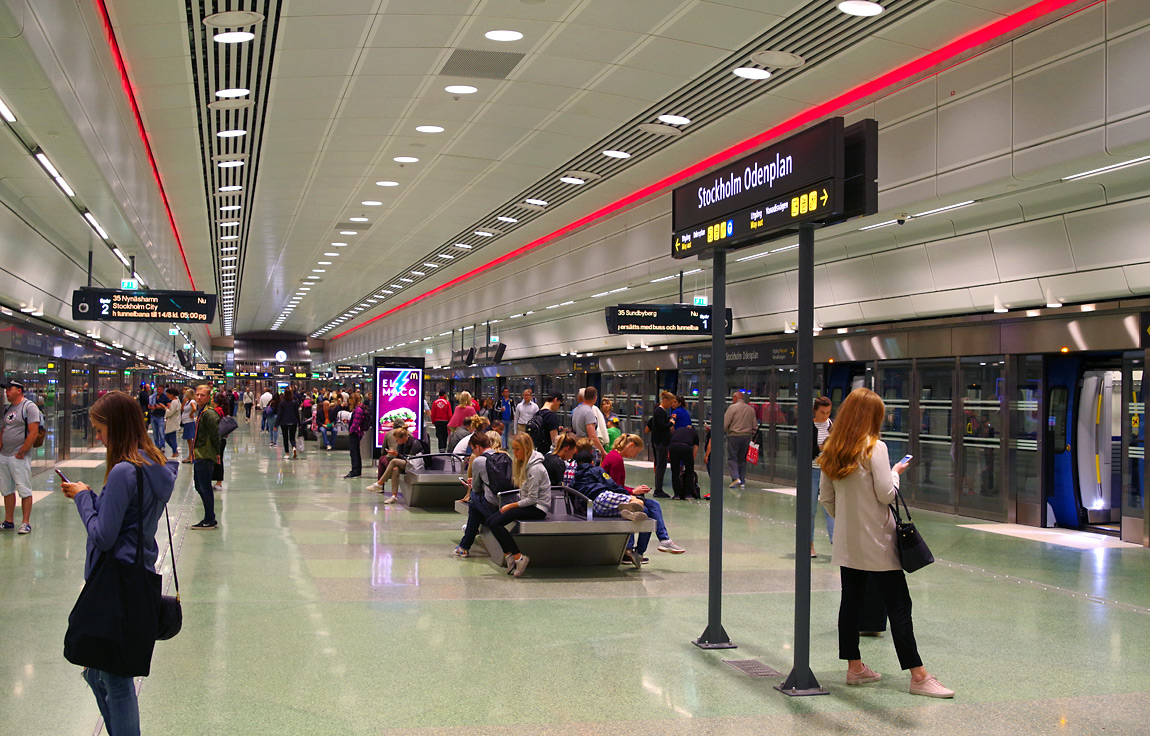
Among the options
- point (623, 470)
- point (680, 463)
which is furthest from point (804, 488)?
point (680, 463)

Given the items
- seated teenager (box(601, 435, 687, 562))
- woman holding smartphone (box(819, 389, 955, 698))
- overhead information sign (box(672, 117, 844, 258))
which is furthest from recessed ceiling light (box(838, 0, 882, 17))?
seated teenager (box(601, 435, 687, 562))

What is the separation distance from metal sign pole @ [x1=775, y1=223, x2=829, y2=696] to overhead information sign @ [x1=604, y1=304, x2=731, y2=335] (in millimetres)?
11515

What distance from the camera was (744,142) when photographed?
13328mm

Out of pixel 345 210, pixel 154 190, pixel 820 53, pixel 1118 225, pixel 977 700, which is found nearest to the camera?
pixel 977 700

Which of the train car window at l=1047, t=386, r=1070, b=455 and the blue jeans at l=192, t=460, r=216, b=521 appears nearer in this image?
the blue jeans at l=192, t=460, r=216, b=521

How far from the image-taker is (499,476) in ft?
32.0

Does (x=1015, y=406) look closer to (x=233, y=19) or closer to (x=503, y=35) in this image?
(x=503, y=35)

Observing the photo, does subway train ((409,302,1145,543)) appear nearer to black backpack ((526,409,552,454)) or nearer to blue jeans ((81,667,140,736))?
black backpack ((526,409,552,454))

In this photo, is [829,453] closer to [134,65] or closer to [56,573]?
[56,573]

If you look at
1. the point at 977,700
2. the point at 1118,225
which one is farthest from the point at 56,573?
the point at 1118,225

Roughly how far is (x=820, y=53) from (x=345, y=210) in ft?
38.0

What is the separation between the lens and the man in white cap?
10.8 meters

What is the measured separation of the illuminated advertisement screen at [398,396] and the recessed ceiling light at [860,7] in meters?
13.4

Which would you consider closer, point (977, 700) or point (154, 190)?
point (977, 700)
